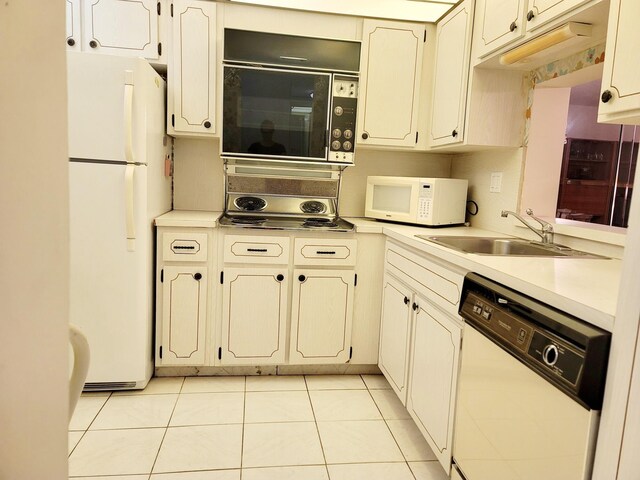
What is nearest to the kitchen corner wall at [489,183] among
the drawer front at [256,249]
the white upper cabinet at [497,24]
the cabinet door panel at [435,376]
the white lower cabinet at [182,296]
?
the white upper cabinet at [497,24]

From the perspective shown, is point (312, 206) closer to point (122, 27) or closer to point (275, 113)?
point (275, 113)

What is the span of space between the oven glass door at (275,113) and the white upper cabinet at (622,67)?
1423mm

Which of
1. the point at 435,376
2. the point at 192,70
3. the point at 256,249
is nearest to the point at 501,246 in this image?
the point at 435,376

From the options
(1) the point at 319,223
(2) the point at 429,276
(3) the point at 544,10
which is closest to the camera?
(3) the point at 544,10

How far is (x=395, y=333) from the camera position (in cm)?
227

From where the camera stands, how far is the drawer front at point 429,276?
5.28 ft

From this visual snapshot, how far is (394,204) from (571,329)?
5.83 feet

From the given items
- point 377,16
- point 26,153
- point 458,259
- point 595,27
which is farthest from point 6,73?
point 377,16

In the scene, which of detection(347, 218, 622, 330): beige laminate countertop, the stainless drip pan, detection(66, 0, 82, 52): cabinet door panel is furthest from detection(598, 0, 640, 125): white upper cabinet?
detection(66, 0, 82, 52): cabinet door panel

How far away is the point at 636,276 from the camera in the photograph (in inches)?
31.6

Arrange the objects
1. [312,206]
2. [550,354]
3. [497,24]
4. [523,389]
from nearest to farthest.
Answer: [550,354] → [523,389] → [497,24] → [312,206]

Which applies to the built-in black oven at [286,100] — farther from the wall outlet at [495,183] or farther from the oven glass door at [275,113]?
the wall outlet at [495,183]

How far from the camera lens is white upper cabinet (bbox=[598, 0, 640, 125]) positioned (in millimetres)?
1254

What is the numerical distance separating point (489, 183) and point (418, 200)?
44cm
